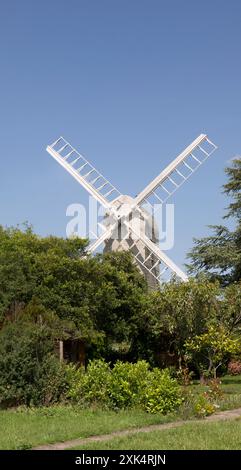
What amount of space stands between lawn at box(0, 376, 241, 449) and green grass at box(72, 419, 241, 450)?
0.14m

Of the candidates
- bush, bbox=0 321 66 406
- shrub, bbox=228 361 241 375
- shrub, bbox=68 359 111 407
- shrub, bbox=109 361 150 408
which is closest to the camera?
shrub, bbox=109 361 150 408

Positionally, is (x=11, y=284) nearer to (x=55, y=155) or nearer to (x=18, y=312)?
(x=18, y=312)

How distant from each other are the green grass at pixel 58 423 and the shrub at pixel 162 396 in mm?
291

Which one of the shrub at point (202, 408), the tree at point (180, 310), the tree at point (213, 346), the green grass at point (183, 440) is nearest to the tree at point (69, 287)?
the tree at point (180, 310)

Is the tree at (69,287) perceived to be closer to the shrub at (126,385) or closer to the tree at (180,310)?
the tree at (180,310)

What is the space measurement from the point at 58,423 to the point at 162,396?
260cm

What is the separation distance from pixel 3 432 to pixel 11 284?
31.3ft

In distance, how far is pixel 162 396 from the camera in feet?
42.4

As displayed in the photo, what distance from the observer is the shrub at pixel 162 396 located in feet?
41.8

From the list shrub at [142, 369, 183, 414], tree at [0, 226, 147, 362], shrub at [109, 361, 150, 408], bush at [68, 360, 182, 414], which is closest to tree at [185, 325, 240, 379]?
tree at [0, 226, 147, 362]

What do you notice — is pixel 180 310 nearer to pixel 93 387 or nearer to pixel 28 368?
pixel 93 387

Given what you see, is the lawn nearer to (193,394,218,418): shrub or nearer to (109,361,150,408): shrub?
(193,394,218,418): shrub

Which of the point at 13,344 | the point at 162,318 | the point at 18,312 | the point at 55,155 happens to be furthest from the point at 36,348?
the point at 55,155

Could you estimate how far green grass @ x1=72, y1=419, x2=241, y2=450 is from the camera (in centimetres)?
855
